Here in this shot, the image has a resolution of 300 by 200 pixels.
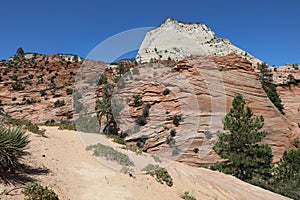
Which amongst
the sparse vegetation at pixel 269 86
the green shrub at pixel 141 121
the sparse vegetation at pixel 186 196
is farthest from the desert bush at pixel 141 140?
the sparse vegetation at pixel 269 86

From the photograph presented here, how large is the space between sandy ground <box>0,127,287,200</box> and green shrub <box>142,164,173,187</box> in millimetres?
210

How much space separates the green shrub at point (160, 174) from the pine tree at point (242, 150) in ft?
36.1

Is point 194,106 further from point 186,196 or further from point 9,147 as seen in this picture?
point 9,147

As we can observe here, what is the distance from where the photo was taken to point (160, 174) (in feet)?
29.0

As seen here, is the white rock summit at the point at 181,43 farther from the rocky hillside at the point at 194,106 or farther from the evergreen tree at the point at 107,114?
the evergreen tree at the point at 107,114

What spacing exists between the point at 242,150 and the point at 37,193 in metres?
17.8

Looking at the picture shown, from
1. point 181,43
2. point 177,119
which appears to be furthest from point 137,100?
point 181,43

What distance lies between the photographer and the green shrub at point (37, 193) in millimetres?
5019

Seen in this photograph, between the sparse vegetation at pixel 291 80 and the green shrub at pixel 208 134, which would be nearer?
the green shrub at pixel 208 134

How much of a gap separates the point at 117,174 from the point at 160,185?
1.45 m

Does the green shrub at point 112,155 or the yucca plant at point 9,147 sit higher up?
the yucca plant at point 9,147

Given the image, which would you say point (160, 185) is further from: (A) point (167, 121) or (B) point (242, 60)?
(B) point (242, 60)

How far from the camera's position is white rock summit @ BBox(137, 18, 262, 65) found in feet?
196

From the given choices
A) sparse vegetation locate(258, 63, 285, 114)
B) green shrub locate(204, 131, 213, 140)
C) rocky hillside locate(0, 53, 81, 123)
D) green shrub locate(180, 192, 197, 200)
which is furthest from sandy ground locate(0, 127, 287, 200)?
sparse vegetation locate(258, 63, 285, 114)
